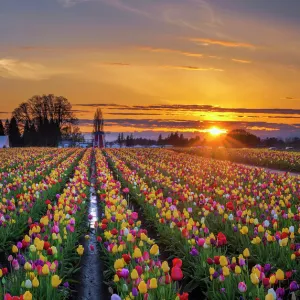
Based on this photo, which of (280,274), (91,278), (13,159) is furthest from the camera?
(13,159)

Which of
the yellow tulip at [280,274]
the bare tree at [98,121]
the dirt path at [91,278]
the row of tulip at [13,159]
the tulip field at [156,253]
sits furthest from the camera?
the bare tree at [98,121]

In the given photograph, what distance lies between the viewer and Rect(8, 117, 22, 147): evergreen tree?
89.2 metres

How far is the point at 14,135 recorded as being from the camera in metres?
90.1

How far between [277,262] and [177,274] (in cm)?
228

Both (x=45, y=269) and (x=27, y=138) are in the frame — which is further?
(x=27, y=138)

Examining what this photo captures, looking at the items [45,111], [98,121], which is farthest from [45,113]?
[98,121]

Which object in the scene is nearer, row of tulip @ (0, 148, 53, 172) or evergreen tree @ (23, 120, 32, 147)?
row of tulip @ (0, 148, 53, 172)

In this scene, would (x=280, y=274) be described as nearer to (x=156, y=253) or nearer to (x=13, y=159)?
(x=156, y=253)

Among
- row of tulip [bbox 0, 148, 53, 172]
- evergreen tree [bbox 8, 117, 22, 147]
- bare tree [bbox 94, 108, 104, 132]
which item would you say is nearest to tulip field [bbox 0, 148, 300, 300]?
row of tulip [bbox 0, 148, 53, 172]

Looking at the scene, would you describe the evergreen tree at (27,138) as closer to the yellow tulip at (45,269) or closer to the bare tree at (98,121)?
the bare tree at (98,121)

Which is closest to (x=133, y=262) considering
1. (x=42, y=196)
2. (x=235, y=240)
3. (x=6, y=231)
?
(x=235, y=240)

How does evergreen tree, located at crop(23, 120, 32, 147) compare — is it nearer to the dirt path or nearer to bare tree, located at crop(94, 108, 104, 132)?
bare tree, located at crop(94, 108, 104, 132)

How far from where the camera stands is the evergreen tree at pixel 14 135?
8919 cm

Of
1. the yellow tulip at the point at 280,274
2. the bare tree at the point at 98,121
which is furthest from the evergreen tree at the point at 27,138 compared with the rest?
the yellow tulip at the point at 280,274
